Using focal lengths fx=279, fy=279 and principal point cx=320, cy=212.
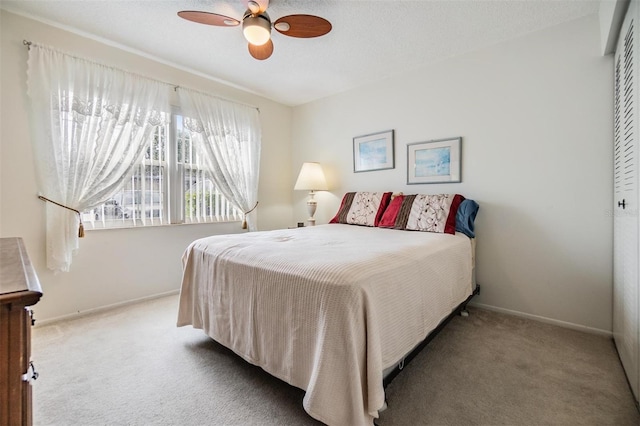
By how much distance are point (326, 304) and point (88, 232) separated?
259cm

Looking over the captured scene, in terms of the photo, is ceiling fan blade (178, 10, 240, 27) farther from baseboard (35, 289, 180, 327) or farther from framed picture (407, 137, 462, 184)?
baseboard (35, 289, 180, 327)

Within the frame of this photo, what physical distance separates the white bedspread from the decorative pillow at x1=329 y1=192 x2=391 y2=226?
977 millimetres

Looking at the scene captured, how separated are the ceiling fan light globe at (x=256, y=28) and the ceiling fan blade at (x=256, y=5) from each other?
43 mm

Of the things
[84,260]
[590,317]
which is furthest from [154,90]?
[590,317]

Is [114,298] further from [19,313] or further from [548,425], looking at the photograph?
[548,425]

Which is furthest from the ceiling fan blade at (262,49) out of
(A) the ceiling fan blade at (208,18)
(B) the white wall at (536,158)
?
(B) the white wall at (536,158)

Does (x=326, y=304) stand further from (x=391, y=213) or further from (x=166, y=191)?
(x=166, y=191)

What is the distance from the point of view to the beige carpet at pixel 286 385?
135cm

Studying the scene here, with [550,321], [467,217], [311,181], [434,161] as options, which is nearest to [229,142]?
[311,181]

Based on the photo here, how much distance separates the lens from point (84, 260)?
8.39 feet

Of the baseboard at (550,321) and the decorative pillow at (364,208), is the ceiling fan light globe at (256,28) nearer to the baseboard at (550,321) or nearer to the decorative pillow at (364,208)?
the decorative pillow at (364,208)

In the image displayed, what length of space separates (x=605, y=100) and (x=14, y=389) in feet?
11.4

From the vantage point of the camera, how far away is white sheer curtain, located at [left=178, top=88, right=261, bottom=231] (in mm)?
3250

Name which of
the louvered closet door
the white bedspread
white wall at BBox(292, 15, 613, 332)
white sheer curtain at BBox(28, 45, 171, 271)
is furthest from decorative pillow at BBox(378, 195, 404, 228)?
white sheer curtain at BBox(28, 45, 171, 271)
